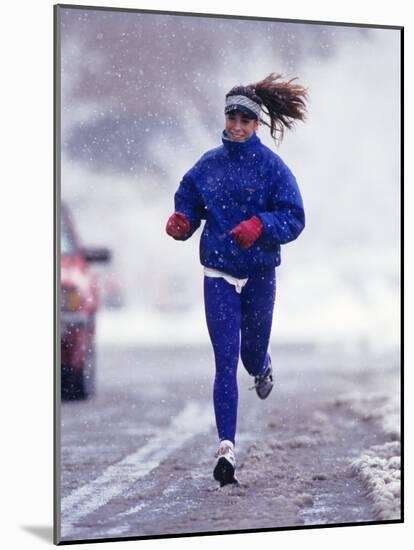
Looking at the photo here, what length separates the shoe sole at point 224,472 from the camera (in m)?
6.66

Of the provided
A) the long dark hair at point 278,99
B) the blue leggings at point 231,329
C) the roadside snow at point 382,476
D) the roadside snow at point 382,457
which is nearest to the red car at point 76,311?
the blue leggings at point 231,329

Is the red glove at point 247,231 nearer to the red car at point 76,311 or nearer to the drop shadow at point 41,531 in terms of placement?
the red car at point 76,311

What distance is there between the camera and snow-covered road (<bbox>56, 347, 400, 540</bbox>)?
6.49 m

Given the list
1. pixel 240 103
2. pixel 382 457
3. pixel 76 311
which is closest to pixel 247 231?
pixel 240 103

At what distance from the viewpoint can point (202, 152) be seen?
6648mm

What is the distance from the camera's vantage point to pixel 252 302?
22.0ft

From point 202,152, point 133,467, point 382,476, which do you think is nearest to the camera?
point 133,467

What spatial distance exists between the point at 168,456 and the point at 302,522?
0.72 m

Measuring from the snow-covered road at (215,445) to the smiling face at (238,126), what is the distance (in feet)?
3.37

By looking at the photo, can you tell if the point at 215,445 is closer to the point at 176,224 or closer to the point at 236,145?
the point at 176,224

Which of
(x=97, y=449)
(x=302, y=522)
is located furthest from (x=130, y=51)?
(x=302, y=522)

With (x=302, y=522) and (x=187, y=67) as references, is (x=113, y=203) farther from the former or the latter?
(x=302, y=522)

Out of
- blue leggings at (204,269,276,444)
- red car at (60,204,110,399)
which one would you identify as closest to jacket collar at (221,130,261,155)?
blue leggings at (204,269,276,444)

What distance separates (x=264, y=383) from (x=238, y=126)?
1.22 m
